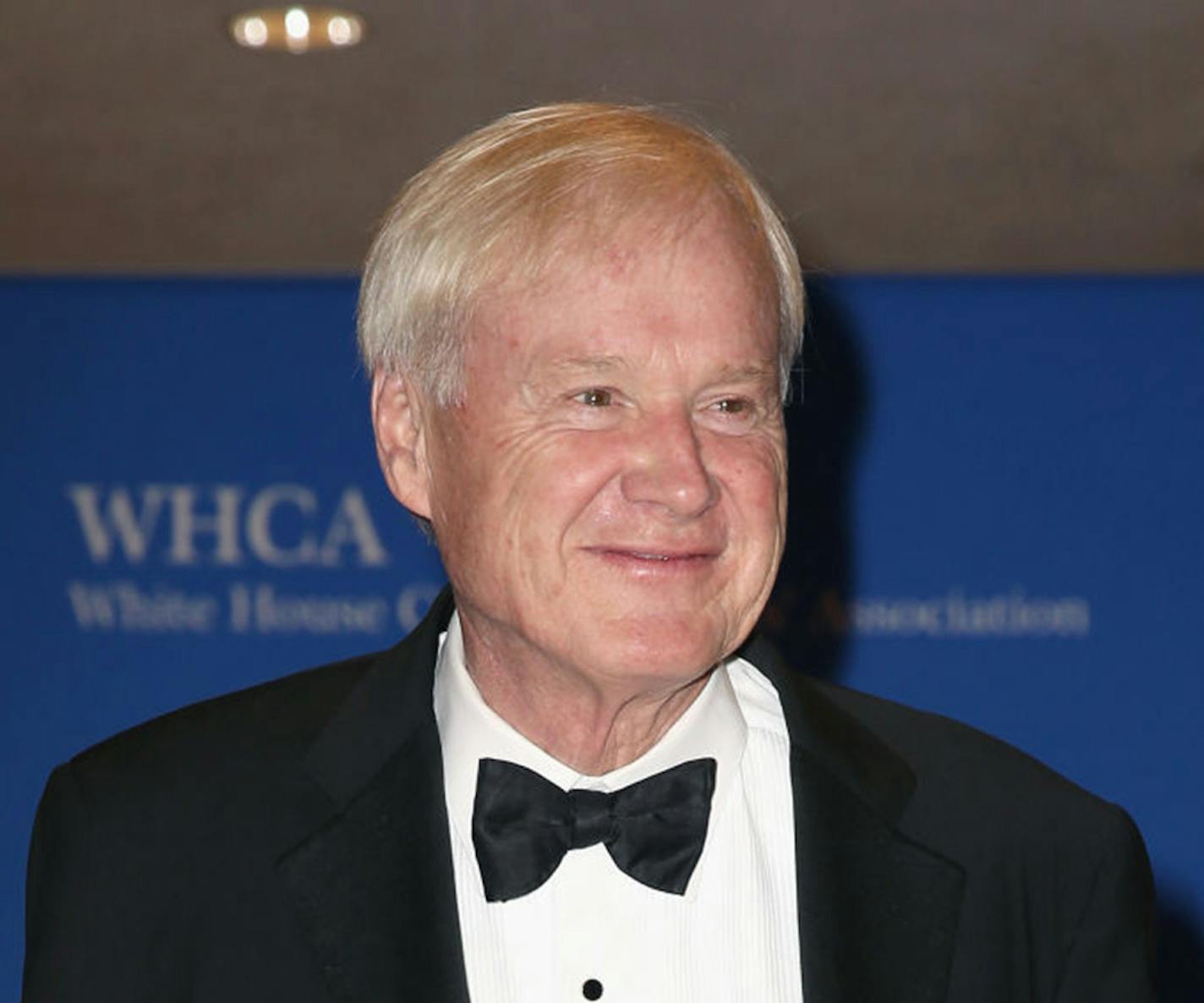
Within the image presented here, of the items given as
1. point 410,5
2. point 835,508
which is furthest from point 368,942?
point 410,5

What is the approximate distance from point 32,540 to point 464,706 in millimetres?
2212

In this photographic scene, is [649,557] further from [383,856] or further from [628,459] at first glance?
[383,856]

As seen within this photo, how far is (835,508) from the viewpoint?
151 inches

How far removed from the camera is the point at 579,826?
1767 mm

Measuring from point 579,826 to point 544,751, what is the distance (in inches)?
3.0

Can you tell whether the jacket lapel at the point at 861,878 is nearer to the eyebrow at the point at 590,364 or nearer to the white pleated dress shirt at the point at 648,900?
the white pleated dress shirt at the point at 648,900

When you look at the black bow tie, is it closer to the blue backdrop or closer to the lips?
the lips

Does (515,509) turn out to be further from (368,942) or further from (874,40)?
(874,40)

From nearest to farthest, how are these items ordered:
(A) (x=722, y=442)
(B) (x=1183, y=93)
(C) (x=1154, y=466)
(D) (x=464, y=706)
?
(A) (x=722, y=442) < (D) (x=464, y=706) < (C) (x=1154, y=466) < (B) (x=1183, y=93)

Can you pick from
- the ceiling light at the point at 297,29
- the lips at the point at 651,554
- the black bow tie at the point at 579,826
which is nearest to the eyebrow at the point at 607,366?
the lips at the point at 651,554

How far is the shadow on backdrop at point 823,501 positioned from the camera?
3.77 m

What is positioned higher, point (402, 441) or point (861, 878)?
point (402, 441)

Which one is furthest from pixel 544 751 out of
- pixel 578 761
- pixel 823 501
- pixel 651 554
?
pixel 823 501

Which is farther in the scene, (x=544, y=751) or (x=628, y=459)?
(x=544, y=751)
